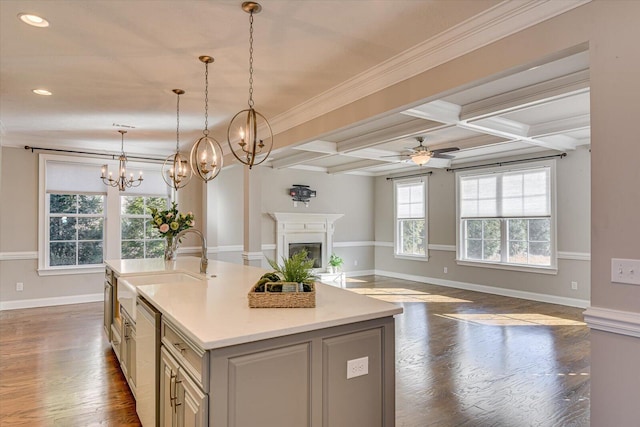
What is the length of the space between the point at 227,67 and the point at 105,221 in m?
4.67

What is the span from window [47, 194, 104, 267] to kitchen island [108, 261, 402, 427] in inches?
205

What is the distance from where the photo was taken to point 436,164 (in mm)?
7539

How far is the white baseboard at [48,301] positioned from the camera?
229 inches

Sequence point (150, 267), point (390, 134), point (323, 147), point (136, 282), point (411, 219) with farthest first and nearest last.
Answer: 1. point (411, 219)
2. point (323, 147)
3. point (390, 134)
4. point (150, 267)
5. point (136, 282)

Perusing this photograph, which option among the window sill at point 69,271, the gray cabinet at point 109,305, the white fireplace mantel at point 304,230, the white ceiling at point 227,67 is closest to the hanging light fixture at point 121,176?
the white ceiling at point 227,67

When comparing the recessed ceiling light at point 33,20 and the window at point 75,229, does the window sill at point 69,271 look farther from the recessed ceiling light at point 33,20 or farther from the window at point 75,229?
the recessed ceiling light at point 33,20

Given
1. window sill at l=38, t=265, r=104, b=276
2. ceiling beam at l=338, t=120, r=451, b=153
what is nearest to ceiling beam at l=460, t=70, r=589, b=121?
ceiling beam at l=338, t=120, r=451, b=153

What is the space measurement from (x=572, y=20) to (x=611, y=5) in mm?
172

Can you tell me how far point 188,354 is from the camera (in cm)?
166

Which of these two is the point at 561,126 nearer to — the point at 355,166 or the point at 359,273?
the point at 355,166

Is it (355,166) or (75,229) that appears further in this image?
(355,166)

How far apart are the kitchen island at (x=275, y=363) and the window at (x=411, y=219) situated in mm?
6835

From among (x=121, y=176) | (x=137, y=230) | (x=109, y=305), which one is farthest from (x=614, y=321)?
(x=137, y=230)

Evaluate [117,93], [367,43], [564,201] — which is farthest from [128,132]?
[564,201]
